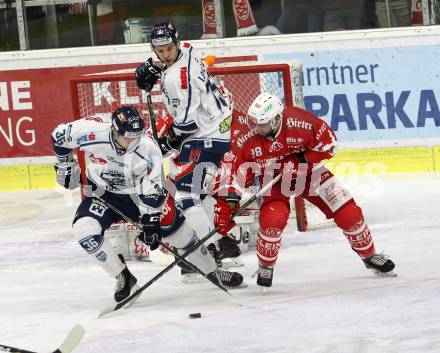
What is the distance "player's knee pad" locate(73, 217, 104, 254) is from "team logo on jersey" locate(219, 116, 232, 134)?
1.14 metres

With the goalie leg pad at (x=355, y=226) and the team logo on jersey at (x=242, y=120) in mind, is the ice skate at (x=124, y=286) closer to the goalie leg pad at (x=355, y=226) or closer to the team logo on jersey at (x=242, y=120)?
the goalie leg pad at (x=355, y=226)

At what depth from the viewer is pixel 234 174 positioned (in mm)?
6891

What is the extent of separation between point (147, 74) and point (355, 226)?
154 cm

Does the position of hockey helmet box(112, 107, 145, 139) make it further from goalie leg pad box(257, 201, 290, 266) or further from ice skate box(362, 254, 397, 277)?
ice skate box(362, 254, 397, 277)

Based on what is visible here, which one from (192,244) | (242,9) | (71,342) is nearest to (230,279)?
(192,244)

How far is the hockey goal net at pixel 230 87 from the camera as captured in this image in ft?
28.1

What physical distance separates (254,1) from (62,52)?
157 cm

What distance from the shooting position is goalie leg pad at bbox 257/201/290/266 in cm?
665

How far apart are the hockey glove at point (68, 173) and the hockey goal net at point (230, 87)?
159 centimetres

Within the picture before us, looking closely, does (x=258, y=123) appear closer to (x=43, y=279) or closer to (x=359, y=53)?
(x=43, y=279)

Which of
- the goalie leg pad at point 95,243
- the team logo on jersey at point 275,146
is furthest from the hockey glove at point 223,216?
the goalie leg pad at point 95,243

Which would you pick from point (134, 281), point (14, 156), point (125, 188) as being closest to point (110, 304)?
point (134, 281)

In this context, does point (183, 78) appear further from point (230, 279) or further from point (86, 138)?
point (230, 279)

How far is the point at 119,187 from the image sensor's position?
22.1 ft
